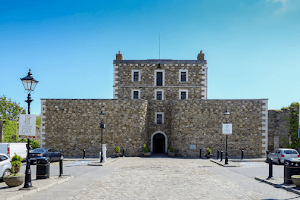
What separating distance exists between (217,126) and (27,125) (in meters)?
20.0

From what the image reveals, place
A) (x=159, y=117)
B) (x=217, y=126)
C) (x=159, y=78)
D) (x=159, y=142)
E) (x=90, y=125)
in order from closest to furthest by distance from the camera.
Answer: (x=217, y=126) < (x=90, y=125) < (x=159, y=117) < (x=159, y=142) < (x=159, y=78)

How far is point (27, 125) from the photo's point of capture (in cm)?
1169

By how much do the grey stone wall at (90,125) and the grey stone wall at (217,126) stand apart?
4.34 metres

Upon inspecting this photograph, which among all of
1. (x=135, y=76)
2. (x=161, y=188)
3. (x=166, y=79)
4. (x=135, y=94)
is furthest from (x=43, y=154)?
(x=166, y=79)

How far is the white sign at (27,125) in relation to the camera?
456 inches

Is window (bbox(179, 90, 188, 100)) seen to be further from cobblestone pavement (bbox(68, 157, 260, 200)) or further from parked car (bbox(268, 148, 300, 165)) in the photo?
cobblestone pavement (bbox(68, 157, 260, 200))

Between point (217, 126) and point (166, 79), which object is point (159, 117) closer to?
point (166, 79)

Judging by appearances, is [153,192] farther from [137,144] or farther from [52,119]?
[52,119]

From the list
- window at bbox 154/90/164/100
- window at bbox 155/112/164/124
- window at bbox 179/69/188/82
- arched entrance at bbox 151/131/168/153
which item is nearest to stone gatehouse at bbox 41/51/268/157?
window at bbox 155/112/164/124

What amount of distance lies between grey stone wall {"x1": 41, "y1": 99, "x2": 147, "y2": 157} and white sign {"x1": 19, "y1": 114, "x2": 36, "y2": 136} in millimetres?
15647

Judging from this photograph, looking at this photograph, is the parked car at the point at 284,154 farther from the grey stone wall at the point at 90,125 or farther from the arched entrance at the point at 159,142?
the grey stone wall at the point at 90,125

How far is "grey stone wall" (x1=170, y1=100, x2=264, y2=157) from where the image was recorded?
89.8 ft

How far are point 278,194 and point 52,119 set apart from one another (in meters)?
23.3

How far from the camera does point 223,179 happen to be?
45.1 ft
